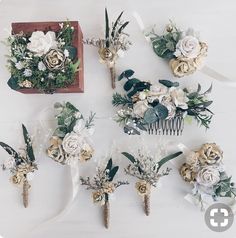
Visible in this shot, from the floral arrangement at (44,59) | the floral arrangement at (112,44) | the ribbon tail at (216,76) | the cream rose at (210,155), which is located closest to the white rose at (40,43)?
the floral arrangement at (44,59)

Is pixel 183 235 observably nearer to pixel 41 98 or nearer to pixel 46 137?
pixel 46 137

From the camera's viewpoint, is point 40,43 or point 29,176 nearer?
point 40,43

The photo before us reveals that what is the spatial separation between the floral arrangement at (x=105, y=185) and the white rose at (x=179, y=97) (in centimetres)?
38

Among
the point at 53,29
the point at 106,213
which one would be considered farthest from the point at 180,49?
the point at 106,213

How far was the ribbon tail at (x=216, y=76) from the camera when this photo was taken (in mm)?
1819

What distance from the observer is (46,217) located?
1855 mm

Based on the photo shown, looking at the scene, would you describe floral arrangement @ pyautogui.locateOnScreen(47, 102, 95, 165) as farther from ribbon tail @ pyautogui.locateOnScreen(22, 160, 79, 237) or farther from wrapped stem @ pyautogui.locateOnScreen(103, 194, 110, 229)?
wrapped stem @ pyautogui.locateOnScreen(103, 194, 110, 229)

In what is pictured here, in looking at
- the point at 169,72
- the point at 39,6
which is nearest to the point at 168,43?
the point at 169,72

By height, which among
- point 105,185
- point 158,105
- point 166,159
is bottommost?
point 105,185

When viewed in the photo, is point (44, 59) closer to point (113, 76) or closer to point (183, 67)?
point (113, 76)

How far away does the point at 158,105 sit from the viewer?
1.71 metres

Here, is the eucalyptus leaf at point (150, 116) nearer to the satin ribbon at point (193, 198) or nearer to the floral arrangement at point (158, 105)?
the floral arrangement at point (158, 105)

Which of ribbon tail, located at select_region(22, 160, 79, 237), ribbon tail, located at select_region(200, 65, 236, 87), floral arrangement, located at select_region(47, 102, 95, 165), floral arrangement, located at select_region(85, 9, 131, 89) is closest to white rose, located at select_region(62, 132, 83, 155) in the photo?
floral arrangement, located at select_region(47, 102, 95, 165)

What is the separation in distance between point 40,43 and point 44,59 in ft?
0.21
